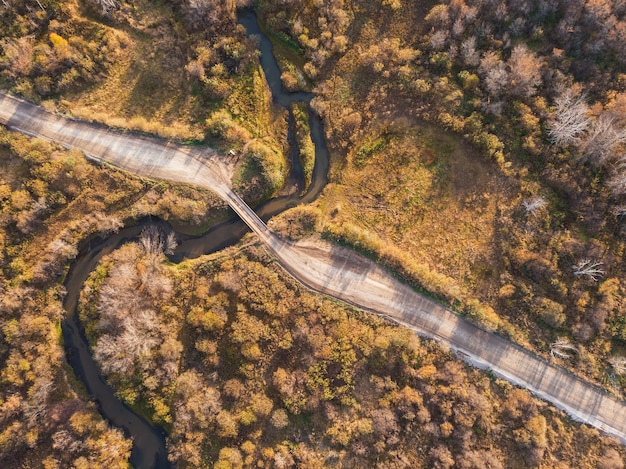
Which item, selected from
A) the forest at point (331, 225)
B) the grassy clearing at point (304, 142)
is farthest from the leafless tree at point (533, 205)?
the grassy clearing at point (304, 142)

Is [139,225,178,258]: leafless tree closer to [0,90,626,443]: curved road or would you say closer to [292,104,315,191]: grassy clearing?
[0,90,626,443]: curved road

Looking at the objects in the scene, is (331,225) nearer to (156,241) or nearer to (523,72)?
(156,241)

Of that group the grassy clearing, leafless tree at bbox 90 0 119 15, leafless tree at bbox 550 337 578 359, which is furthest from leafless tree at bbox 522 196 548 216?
leafless tree at bbox 90 0 119 15

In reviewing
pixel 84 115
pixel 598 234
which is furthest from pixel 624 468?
pixel 84 115

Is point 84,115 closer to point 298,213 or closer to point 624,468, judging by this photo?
point 298,213

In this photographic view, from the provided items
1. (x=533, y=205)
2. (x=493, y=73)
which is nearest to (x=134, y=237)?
(x=493, y=73)
